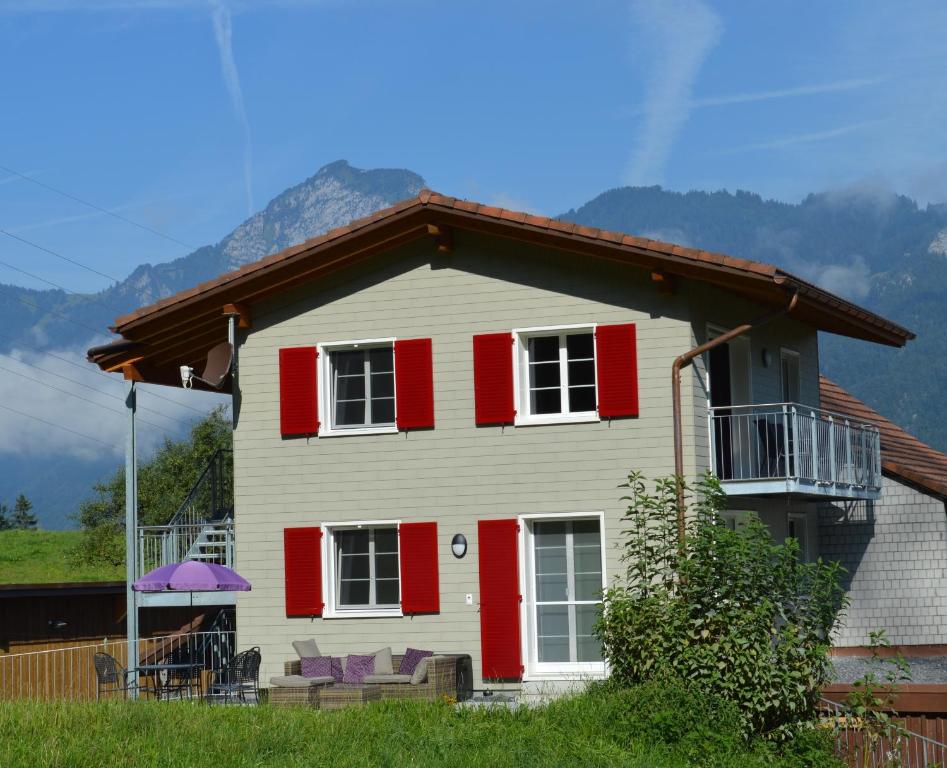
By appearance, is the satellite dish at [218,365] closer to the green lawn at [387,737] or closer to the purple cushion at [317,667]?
the purple cushion at [317,667]

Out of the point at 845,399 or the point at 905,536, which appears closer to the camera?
the point at 905,536

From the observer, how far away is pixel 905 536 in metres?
23.0

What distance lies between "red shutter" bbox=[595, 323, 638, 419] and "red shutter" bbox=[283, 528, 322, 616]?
4165mm

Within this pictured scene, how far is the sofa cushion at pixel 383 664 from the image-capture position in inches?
715

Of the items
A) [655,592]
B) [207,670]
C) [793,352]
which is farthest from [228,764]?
[793,352]

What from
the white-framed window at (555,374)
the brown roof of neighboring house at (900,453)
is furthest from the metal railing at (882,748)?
the brown roof of neighboring house at (900,453)

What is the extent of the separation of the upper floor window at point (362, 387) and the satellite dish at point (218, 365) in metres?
1.41

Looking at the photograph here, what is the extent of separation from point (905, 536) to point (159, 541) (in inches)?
450

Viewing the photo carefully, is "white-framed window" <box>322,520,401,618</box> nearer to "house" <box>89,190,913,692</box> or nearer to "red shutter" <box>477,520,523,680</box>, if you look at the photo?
"house" <box>89,190,913,692</box>

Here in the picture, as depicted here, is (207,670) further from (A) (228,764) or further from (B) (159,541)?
(A) (228,764)

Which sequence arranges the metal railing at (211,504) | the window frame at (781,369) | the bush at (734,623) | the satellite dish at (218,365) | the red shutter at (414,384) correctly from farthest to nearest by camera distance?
the window frame at (781,369), the metal railing at (211,504), the satellite dish at (218,365), the red shutter at (414,384), the bush at (734,623)

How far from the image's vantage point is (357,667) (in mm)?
18203

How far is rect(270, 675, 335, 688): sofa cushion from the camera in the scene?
17141 mm

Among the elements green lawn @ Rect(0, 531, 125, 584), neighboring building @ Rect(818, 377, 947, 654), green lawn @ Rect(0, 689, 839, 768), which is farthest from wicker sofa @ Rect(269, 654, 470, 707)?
green lawn @ Rect(0, 531, 125, 584)
